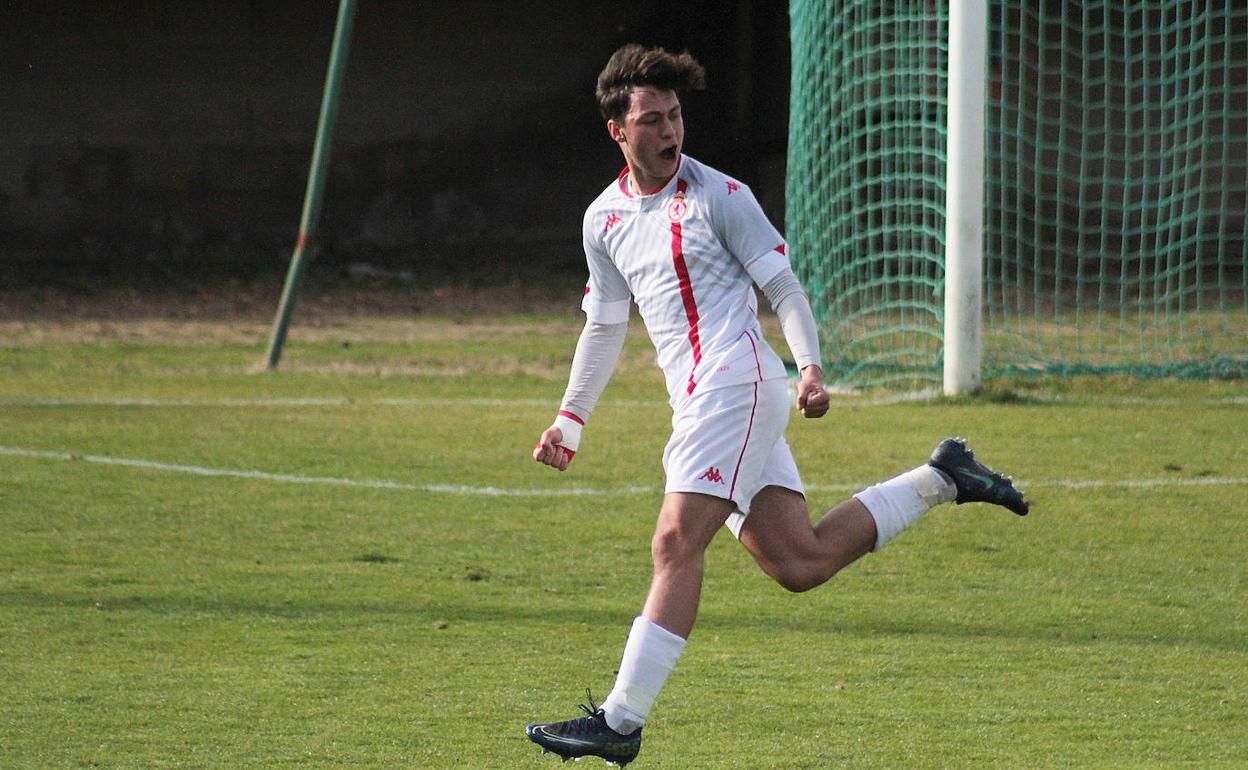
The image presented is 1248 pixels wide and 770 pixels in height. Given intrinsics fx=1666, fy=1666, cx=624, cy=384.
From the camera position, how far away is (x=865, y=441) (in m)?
8.15

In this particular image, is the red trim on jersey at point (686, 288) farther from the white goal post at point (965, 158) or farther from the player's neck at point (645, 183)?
the white goal post at point (965, 158)

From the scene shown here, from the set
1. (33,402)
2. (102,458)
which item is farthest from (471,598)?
(33,402)

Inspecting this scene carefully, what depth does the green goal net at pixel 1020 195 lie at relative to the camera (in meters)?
10.6

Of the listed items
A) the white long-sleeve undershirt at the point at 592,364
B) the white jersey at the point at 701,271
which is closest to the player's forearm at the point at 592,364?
the white long-sleeve undershirt at the point at 592,364

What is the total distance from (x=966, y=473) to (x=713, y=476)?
1.00m

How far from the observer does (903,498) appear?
439cm

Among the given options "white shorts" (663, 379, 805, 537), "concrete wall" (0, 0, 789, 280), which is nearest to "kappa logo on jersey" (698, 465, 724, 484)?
"white shorts" (663, 379, 805, 537)

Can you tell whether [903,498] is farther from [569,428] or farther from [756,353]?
[569,428]

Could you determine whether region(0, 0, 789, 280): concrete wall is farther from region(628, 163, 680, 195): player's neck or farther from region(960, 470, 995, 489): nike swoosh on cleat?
region(628, 163, 680, 195): player's neck

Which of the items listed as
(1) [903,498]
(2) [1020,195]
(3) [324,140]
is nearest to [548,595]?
(1) [903,498]

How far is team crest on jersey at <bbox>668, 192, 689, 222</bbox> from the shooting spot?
4.02 m

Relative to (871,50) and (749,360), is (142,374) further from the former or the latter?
(749,360)

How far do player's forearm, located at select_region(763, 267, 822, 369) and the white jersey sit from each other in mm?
33

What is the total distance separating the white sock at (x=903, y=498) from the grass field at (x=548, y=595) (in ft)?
1.36
